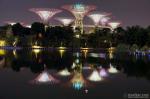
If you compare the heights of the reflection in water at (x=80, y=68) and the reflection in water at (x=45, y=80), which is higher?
the reflection in water at (x=45, y=80)

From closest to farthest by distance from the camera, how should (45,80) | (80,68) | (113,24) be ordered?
1. (45,80)
2. (80,68)
3. (113,24)

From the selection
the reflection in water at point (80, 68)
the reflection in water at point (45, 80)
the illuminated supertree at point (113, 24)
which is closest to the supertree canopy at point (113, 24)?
the illuminated supertree at point (113, 24)

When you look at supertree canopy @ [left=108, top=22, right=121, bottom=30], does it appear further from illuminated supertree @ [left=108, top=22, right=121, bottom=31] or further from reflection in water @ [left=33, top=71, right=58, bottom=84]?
reflection in water @ [left=33, top=71, right=58, bottom=84]

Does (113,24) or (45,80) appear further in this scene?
(113,24)

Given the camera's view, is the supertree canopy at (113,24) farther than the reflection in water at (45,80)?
Yes

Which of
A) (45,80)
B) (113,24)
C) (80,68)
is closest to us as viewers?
(45,80)

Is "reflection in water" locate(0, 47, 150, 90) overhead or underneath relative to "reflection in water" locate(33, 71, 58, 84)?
underneath

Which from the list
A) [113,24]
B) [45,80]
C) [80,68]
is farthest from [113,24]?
[45,80]

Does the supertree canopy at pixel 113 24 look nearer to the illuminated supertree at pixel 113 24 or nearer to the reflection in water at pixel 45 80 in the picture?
the illuminated supertree at pixel 113 24

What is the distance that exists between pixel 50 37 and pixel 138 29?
110 ft

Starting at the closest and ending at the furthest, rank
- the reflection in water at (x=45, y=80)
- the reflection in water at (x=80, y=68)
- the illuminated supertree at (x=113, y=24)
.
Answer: the reflection in water at (x=45, y=80)
the reflection in water at (x=80, y=68)
the illuminated supertree at (x=113, y=24)

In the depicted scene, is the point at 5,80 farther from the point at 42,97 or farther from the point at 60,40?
the point at 60,40

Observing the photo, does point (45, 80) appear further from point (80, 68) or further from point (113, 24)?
point (113, 24)

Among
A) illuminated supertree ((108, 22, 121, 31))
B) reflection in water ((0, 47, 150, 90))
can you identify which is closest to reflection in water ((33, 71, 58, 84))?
reflection in water ((0, 47, 150, 90))
